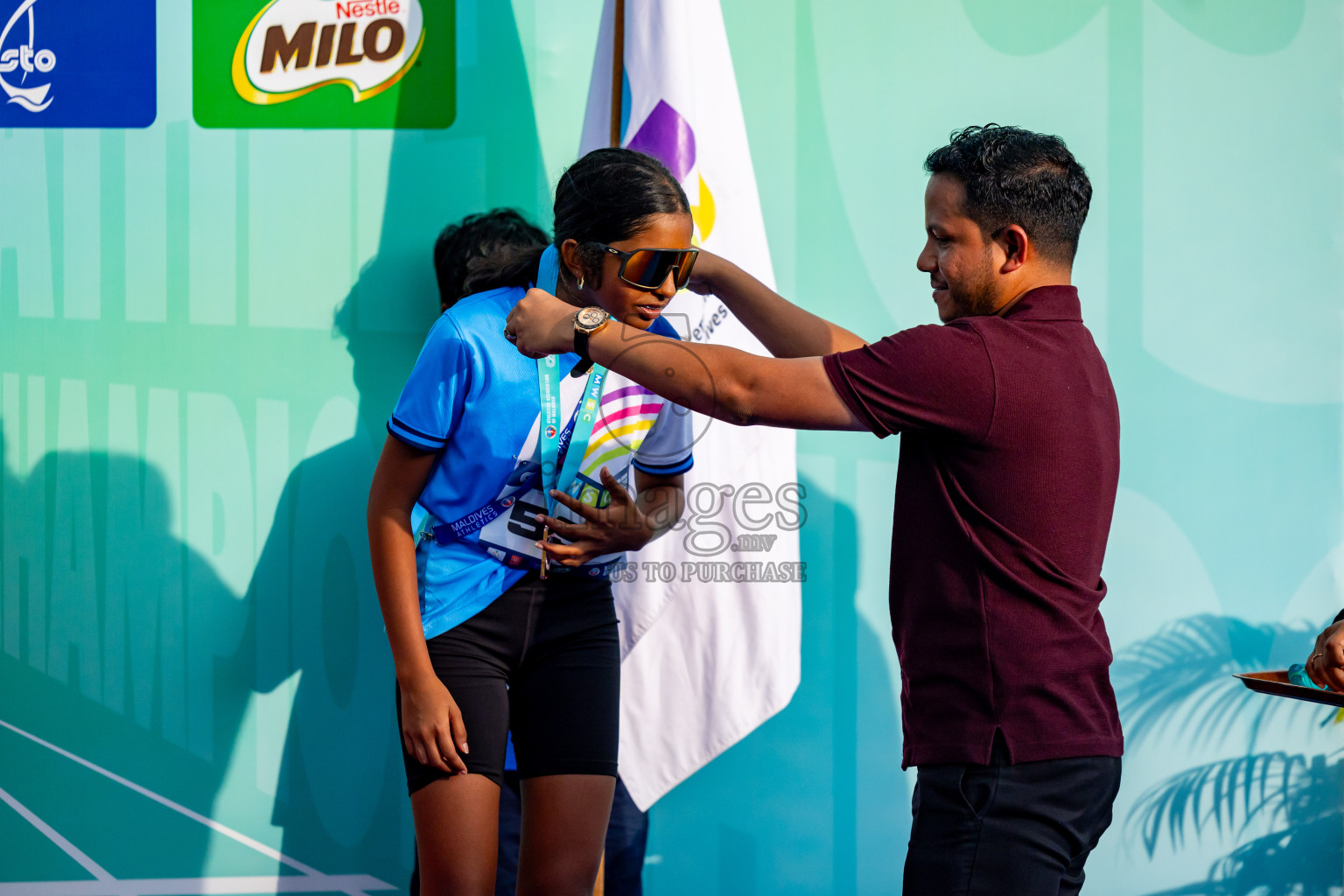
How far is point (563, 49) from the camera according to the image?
9.41ft

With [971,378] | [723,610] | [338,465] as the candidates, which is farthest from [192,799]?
[971,378]

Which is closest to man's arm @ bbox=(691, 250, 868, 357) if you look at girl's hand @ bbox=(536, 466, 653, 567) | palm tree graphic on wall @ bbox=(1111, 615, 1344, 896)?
girl's hand @ bbox=(536, 466, 653, 567)

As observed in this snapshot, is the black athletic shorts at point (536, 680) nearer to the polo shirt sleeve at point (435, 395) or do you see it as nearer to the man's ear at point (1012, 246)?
the polo shirt sleeve at point (435, 395)

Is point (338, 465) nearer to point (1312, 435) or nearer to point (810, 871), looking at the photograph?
point (810, 871)

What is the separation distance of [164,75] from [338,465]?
1177 mm

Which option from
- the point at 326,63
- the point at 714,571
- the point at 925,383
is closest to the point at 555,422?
the point at 925,383

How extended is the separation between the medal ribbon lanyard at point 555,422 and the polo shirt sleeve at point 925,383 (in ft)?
1.81

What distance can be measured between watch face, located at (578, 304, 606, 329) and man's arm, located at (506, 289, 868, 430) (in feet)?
0.05

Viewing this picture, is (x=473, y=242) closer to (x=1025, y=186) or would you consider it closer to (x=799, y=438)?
(x=799, y=438)

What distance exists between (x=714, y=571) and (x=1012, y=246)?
1.31m

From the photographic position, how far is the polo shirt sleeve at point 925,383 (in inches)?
55.0

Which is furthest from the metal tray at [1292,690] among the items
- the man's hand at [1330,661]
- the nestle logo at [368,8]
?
the nestle logo at [368,8]

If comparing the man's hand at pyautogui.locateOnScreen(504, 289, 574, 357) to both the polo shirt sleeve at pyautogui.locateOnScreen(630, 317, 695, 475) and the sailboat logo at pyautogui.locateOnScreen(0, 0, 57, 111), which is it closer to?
the polo shirt sleeve at pyautogui.locateOnScreen(630, 317, 695, 475)

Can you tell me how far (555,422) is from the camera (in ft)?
5.90
